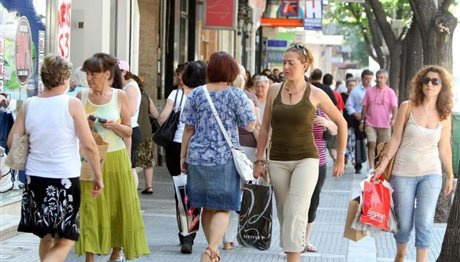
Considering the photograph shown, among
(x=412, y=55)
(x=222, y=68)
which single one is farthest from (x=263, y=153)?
(x=412, y=55)

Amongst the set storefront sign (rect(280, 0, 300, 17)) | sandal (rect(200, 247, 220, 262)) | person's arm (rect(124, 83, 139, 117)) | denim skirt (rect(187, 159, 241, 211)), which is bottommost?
sandal (rect(200, 247, 220, 262))

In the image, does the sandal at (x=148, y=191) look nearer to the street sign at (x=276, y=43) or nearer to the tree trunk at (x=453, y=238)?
the tree trunk at (x=453, y=238)

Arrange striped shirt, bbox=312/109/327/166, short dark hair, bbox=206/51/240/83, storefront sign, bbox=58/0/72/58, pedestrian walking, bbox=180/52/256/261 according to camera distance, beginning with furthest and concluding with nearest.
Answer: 1. storefront sign, bbox=58/0/72/58
2. striped shirt, bbox=312/109/327/166
3. short dark hair, bbox=206/51/240/83
4. pedestrian walking, bbox=180/52/256/261

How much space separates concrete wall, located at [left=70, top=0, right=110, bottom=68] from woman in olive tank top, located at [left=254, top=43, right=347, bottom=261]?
236 inches

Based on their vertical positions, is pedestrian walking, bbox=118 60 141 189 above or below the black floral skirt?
above

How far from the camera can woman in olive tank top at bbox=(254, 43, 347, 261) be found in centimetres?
758

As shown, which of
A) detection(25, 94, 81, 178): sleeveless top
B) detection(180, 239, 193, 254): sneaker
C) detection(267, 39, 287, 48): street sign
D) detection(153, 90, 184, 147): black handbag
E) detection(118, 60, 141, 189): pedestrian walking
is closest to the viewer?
detection(25, 94, 81, 178): sleeveless top

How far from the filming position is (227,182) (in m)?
8.02

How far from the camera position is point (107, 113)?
26.1 ft

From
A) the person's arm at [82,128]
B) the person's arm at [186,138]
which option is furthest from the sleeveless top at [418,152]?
the person's arm at [82,128]

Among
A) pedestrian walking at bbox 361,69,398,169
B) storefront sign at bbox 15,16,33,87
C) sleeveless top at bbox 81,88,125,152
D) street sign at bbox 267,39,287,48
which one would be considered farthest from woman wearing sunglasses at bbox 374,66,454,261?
street sign at bbox 267,39,287,48

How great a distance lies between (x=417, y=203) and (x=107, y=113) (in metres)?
2.53

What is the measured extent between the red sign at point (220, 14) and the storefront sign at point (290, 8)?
17.7 meters

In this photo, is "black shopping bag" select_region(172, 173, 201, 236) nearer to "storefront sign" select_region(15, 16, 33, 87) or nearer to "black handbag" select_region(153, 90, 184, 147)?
"black handbag" select_region(153, 90, 184, 147)
